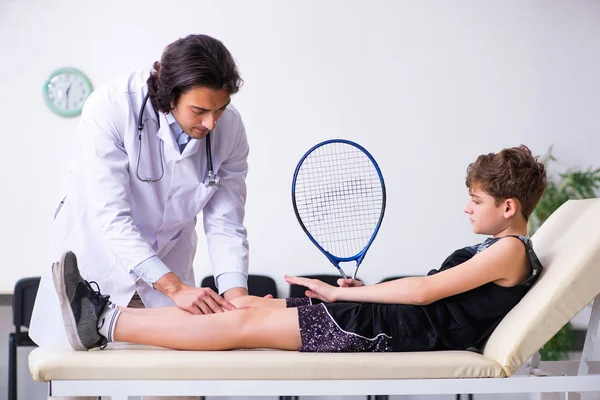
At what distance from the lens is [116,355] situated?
1.59 m

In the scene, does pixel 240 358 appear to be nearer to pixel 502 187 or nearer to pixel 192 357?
pixel 192 357

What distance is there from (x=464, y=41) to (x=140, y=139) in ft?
9.04

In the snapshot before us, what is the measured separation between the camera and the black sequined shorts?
5.92ft

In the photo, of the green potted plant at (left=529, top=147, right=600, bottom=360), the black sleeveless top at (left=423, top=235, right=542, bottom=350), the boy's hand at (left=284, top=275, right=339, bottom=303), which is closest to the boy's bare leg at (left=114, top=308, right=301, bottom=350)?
the boy's hand at (left=284, top=275, right=339, bottom=303)

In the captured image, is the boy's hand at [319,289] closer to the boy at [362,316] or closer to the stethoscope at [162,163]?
the boy at [362,316]

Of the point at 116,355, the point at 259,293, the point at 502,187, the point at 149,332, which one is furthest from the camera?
the point at 259,293

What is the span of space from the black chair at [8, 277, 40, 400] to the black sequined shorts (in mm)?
2401

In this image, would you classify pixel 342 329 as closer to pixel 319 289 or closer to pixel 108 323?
pixel 319 289

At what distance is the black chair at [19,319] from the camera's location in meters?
3.67

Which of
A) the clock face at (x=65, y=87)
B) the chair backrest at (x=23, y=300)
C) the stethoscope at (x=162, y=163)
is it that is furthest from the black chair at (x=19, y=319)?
the stethoscope at (x=162, y=163)

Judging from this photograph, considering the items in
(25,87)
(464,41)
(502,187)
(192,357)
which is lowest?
(192,357)

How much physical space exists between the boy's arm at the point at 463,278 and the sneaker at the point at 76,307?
71 centimetres

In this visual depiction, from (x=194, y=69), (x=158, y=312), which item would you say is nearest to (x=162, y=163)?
(x=194, y=69)

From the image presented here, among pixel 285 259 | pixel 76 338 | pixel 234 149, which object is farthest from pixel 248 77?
pixel 76 338
